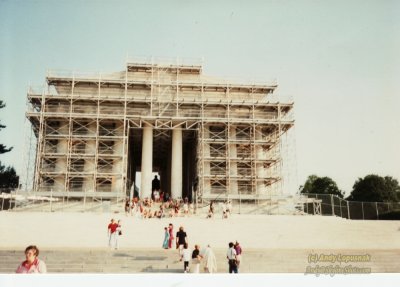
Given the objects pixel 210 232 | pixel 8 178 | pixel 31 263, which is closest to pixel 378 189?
pixel 210 232

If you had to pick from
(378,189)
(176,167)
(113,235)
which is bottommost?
(113,235)

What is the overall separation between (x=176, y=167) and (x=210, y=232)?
1687 cm

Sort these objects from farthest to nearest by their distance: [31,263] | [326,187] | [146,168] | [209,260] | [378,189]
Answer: [326,187] → [378,189] → [146,168] → [209,260] → [31,263]

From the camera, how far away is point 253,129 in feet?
130

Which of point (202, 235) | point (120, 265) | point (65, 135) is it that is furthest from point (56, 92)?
point (120, 265)

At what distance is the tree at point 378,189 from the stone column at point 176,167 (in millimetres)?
25878

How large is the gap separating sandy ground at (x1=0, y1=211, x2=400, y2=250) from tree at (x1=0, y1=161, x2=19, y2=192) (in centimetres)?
2759

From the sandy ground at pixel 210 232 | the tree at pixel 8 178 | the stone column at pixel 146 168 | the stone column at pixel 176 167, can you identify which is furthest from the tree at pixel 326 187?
the tree at pixel 8 178

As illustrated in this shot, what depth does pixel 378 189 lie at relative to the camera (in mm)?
50750

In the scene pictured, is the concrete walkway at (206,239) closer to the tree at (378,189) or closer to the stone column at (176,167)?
the stone column at (176,167)

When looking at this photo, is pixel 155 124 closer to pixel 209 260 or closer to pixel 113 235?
pixel 113 235
